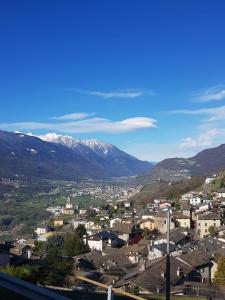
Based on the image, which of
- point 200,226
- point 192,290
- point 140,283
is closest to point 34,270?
point 192,290

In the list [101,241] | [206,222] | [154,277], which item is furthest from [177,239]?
[154,277]

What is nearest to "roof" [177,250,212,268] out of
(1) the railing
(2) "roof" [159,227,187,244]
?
(2) "roof" [159,227,187,244]

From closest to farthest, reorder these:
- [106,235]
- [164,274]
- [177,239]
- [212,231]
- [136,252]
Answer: [164,274]
[136,252]
[177,239]
[212,231]
[106,235]

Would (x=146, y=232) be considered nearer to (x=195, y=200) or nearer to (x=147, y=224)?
(x=147, y=224)

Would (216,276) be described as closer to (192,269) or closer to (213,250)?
(192,269)

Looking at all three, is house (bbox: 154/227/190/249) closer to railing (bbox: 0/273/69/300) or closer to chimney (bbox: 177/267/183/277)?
chimney (bbox: 177/267/183/277)

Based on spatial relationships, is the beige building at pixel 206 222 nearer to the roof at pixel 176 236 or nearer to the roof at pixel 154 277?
the roof at pixel 176 236

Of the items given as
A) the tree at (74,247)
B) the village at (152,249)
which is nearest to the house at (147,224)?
the village at (152,249)
